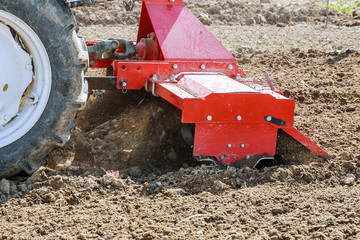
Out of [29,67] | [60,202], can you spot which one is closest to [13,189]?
[60,202]

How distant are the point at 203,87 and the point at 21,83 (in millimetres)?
1198

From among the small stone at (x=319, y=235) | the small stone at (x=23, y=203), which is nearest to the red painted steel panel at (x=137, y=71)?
the small stone at (x=23, y=203)

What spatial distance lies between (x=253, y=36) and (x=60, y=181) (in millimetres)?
5216

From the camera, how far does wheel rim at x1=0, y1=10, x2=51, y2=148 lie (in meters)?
3.04

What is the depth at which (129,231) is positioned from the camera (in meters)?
2.63

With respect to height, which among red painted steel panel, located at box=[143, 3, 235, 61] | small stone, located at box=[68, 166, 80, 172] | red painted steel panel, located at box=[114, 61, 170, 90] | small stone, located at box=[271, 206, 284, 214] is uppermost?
red painted steel panel, located at box=[143, 3, 235, 61]

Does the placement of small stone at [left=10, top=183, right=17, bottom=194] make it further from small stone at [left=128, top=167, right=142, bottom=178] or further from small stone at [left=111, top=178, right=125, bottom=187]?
small stone at [left=128, top=167, right=142, bottom=178]

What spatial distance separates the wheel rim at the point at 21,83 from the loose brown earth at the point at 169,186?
1.05ft

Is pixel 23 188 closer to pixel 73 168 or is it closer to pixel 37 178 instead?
pixel 37 178

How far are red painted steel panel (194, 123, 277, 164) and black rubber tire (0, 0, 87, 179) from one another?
2.84 ft

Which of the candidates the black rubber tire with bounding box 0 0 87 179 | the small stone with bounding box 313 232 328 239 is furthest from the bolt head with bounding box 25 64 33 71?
the small stone with bounding box 313 232 328 239

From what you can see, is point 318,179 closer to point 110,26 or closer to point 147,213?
point 147,213

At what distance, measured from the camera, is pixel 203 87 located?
11.7ft

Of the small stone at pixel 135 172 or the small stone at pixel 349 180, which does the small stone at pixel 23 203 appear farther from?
the small stone at pixel 349 180
